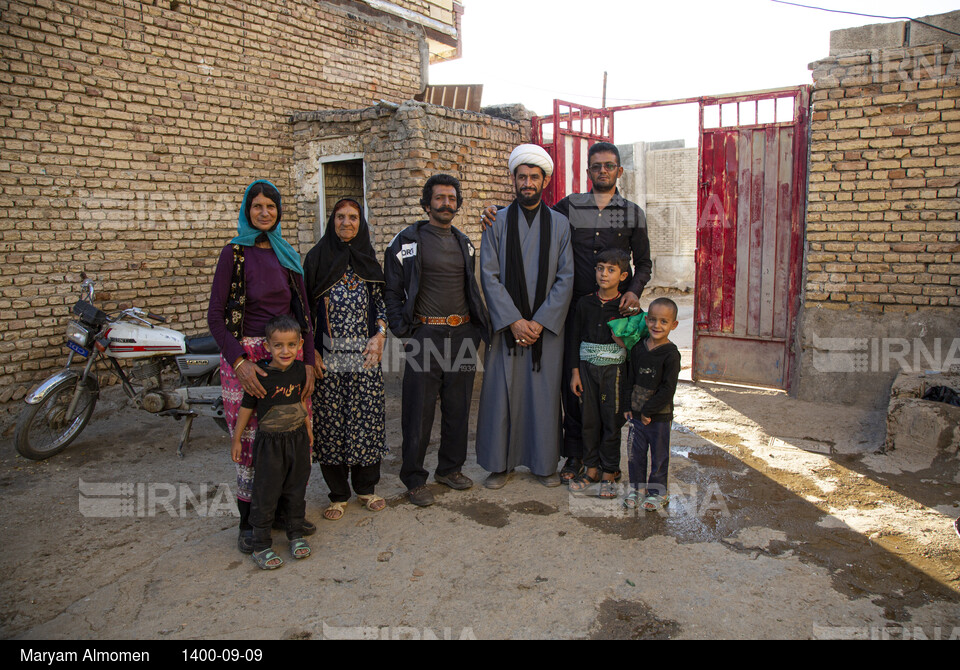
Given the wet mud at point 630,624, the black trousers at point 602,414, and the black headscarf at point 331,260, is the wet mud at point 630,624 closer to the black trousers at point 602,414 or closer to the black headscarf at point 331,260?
the black trousers at point 602,414

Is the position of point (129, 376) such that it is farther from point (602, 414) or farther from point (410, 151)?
point (602, 414)

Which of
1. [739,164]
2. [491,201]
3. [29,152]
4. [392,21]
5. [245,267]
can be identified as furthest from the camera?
[392,21]

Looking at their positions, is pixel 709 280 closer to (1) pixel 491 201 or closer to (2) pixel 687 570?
(1) pixel 491 201

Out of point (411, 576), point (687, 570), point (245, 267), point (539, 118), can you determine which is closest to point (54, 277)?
point (245, 267)

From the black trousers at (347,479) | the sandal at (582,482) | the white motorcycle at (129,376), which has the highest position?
the white motorcycle at (129,376)

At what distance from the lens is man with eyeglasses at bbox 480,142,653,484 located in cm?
387

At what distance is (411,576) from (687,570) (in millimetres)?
1251

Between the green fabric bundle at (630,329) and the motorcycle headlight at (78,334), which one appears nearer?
the green fabric bundle at (630,329)

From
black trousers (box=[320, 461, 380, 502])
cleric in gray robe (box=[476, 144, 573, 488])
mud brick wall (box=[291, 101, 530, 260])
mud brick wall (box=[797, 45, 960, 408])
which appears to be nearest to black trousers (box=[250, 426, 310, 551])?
black trousers (box=[320, 461, 380, 502])

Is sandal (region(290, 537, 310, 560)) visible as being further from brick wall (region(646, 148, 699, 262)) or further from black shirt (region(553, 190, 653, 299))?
brick wall (region(646, 148, 699, 262))

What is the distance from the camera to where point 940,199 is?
4930 millimetres

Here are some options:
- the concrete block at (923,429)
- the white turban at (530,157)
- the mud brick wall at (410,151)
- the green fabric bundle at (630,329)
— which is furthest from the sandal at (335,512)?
the concrete block at (923,429)

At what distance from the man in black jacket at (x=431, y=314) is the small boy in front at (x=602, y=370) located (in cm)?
64

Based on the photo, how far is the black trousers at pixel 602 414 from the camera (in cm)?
371
